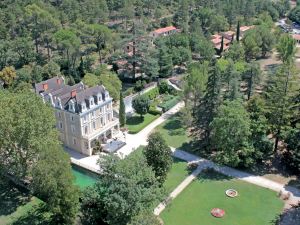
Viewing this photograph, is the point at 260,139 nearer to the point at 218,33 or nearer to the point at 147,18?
the point at 218,33

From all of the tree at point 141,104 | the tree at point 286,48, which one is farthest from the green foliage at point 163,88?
the tree at point 286,48

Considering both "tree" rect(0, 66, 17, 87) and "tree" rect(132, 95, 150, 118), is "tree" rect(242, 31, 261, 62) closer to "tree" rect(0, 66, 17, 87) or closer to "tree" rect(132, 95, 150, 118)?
"tree" rect(132, 95, 150, 118)

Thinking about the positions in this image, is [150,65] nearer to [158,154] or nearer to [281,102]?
[281,102]

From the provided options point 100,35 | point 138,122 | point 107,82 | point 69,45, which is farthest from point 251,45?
point 69,45

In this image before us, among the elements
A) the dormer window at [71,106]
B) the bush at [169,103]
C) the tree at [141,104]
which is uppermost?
the dormer window at [71,106]

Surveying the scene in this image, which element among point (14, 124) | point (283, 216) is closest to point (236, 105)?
point (283, 216)

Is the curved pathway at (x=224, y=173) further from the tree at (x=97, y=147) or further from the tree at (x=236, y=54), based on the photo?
the tree at (x=236, y=54)
